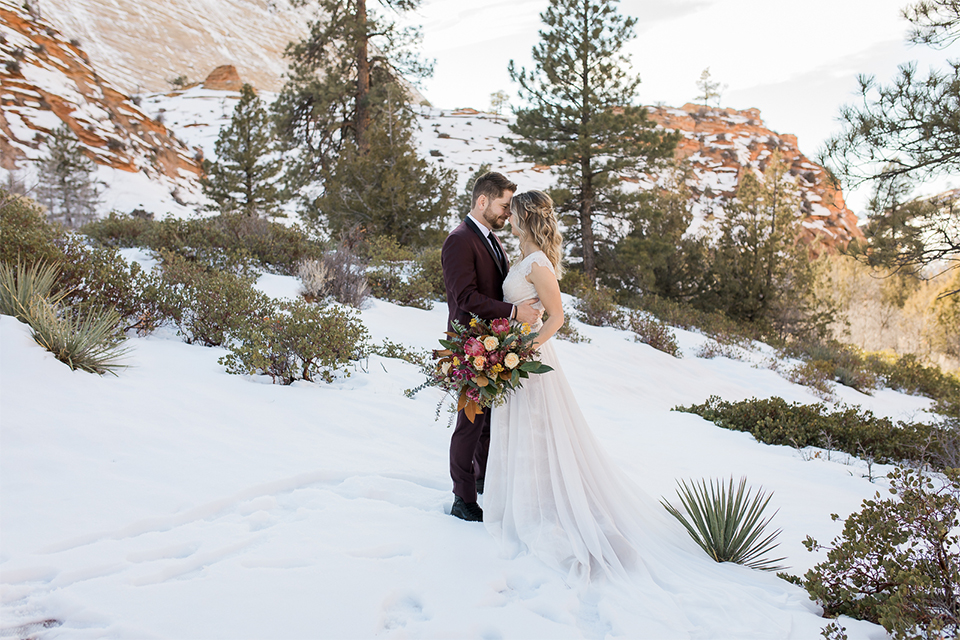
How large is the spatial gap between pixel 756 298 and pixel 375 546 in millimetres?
18163

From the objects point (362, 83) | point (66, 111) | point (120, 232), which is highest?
point (66, 111)

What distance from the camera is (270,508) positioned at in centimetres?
305

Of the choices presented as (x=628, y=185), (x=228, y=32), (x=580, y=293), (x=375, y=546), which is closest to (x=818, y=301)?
(x=580, y=293)

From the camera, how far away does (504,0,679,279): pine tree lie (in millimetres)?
15266

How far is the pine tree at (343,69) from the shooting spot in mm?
15531

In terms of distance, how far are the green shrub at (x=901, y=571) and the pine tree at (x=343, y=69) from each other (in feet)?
48.5

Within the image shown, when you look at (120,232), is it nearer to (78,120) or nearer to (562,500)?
(562,500)

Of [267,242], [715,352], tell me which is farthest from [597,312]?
[267,242]

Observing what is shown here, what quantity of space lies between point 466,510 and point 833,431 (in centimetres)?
526

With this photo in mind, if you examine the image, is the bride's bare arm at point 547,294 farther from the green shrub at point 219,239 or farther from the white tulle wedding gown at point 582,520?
the green shrub at point 219,239

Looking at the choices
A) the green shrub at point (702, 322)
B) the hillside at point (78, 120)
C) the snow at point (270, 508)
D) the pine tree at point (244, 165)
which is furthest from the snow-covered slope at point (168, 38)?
the snow at point (270, 508)

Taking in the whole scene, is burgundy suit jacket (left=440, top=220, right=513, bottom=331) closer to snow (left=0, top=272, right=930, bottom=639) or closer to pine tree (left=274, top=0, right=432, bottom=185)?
snow (left=0, top=272, right=930, bottom=639)

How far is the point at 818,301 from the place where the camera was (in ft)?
57.3

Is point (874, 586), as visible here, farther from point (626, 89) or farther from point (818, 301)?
point (818, 301)
